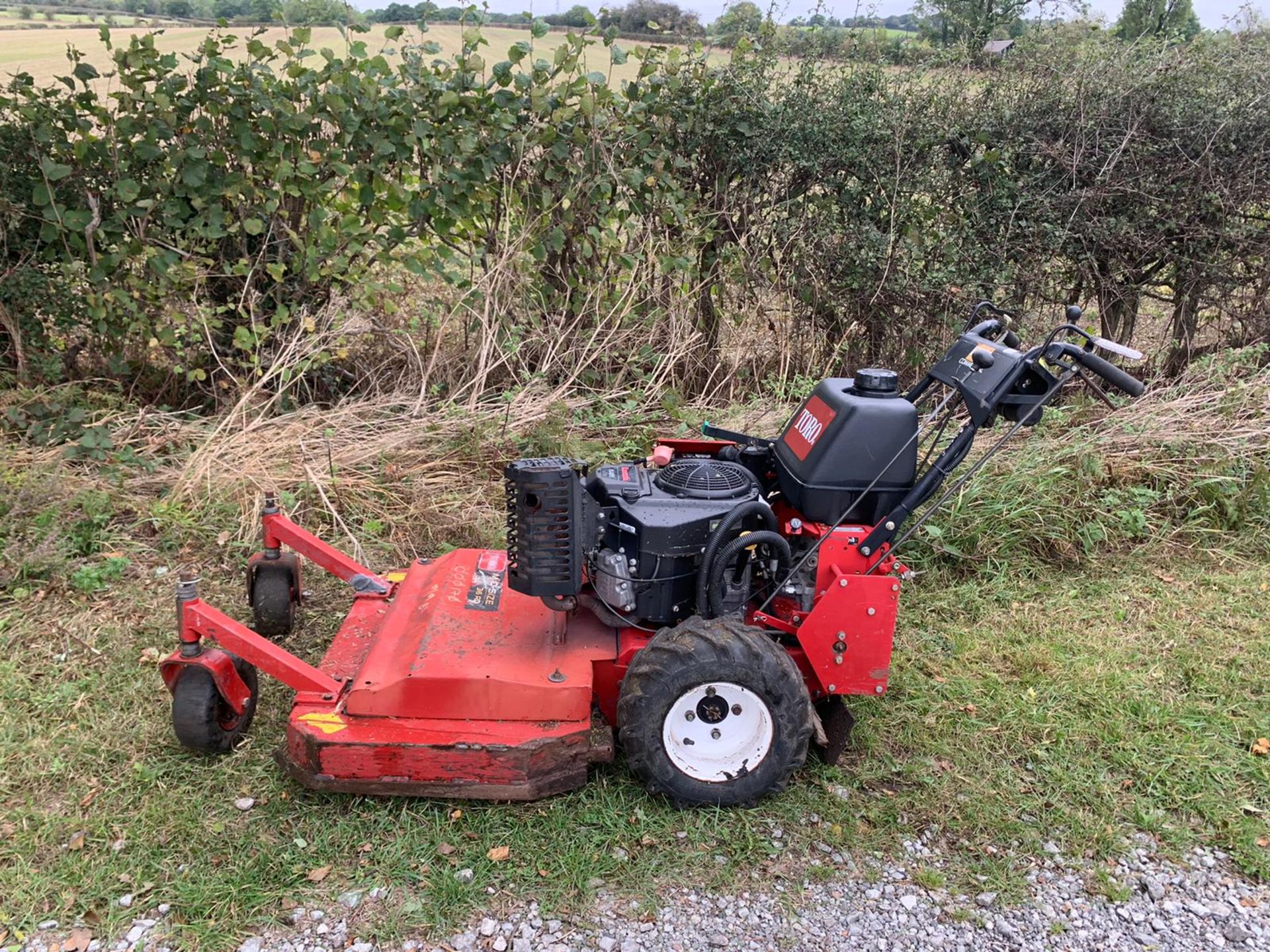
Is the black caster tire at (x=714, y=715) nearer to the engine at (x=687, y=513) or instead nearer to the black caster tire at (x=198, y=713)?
the engine at (x=687, y=513)

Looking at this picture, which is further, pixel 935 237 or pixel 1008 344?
pixel 935 237

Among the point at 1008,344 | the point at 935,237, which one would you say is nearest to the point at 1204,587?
the point at 1008,344

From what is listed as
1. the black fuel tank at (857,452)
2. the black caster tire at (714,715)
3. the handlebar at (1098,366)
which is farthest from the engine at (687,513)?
the handlebar at (1098,366)

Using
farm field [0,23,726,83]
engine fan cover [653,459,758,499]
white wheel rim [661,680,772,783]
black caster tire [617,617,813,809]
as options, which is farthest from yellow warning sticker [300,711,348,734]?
farm field [0,23,726,83]

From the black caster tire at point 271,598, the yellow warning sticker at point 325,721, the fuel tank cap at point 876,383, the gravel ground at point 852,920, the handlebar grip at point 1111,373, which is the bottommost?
the gravel ground at point 852,920

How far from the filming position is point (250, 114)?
5.47m

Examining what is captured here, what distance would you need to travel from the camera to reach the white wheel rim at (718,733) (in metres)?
3.16

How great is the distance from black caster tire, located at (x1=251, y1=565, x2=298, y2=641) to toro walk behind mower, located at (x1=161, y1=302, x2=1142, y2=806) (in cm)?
67

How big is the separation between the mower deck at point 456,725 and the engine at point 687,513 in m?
0.28

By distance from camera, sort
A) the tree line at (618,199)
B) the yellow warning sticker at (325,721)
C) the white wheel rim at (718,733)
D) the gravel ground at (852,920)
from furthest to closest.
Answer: the tree line at (618,199), the white wheel rim at (718,733), the yellow warning sticker at (325,721), the gravel ground at (852,920)

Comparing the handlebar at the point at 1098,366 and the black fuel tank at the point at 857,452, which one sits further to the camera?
the black fuel tank at the point at 857,452

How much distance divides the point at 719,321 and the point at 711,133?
4.19ft

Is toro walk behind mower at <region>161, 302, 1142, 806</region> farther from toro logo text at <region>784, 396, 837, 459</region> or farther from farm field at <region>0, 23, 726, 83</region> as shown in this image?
farm field at <region>0, 23, 726, 83</region>

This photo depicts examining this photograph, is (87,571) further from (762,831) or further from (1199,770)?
(1199,770)
